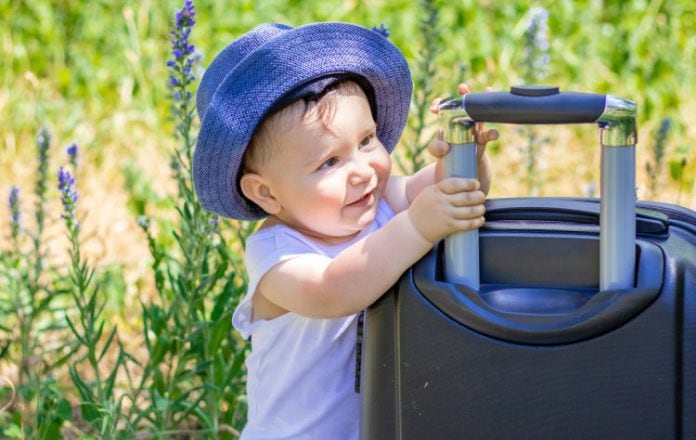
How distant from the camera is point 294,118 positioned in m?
1.97

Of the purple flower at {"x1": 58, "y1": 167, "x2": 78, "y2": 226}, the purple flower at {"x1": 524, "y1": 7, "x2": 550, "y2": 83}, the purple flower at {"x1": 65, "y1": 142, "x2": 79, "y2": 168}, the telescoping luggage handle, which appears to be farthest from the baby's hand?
the purple flower at {"x1": 524, "y1": 7, "x2": 550, "y2": 83}

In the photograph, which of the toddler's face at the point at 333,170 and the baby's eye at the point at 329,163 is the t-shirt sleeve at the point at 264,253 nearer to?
the toddler's face at the point at 333,170

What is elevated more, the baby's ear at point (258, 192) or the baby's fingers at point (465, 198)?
the baby's ear at point (258, 192)

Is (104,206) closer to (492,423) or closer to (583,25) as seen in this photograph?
(583,25)

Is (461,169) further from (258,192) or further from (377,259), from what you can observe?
(258,192)

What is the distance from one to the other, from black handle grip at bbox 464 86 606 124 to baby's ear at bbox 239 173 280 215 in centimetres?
48

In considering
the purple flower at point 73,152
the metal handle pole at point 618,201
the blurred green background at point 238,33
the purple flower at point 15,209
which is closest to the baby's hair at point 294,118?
the metal handle pole at point 618,201

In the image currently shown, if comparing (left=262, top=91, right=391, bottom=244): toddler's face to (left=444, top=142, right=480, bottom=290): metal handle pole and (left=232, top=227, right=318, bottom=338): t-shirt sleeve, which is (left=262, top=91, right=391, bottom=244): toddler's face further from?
(left=444, top=142, right=480, bottom=290): metal handle pole

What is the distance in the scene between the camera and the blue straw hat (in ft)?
6.34

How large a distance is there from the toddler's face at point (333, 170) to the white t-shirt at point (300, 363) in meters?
0.07

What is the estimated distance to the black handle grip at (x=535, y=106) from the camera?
1.65 metres

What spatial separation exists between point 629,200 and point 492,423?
367mm

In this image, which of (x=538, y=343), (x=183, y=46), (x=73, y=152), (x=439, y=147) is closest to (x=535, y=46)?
(x=183, y=46)

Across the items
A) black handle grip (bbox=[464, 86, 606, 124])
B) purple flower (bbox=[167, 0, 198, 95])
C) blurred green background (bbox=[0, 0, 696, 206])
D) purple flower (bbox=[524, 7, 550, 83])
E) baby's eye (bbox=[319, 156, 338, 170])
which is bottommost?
baby's eye (bbox=[319, 156, 338, 170])
